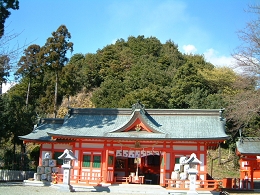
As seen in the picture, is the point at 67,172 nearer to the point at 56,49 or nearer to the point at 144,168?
the point at 144,168

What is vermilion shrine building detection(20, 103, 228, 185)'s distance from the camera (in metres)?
19.4

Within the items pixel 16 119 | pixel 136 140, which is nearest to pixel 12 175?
pixel 16 119

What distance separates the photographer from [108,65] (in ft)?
164

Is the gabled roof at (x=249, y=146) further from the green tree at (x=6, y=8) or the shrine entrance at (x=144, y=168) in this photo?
the green tree at (x=6, y=8)

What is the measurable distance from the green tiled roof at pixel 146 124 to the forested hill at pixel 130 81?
649 centimetres

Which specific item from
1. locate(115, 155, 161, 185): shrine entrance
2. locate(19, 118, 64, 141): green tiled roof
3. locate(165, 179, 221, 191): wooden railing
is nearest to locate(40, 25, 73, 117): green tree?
locate(19, 118, 64, 141): green tiled roof

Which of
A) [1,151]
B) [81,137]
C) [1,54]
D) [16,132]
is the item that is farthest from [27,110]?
[1,54]

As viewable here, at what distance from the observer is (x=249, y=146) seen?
890 inches

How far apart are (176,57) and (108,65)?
440 inches

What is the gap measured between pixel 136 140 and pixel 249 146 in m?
8.86

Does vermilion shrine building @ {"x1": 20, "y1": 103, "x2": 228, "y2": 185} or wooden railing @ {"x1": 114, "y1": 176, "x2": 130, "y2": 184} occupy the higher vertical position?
vermilion shrine building @ {"x1": 20, "y1": 103, "x2": 228, "y2": 185}

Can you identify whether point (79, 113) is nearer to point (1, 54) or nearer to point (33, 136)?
point (33, 136)

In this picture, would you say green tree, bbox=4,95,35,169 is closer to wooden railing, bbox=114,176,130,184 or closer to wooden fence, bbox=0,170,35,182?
wooden fence, bbox=0,170,35,182

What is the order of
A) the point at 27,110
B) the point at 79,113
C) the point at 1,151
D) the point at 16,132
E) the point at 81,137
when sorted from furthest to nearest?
1. the point at 1,151
2. the point at 27,110
3. the point at 16,132
4. the point at 79,113
5. the point at 81,137
